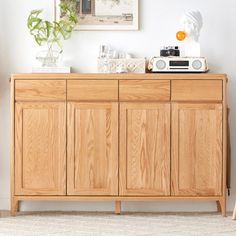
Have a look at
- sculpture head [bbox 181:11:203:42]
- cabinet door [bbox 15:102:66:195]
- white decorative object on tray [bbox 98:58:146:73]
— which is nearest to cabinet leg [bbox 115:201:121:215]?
cabinet door [bbox 15:102:66:195]

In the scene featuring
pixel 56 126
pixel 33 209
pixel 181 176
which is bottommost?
pixel 33 209

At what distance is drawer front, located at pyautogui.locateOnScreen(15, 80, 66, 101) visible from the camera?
402 cm

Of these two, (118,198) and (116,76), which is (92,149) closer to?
(118,198)

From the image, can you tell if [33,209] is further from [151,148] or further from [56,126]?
[151,148]

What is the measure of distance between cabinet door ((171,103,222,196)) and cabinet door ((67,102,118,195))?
0.41 metres

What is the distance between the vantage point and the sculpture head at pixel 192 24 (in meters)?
4.18

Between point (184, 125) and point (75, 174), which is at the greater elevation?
point (184, 125)

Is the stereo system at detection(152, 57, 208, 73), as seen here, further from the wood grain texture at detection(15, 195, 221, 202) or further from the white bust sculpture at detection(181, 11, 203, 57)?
the wood grain texture at detection(15, 195, 221, 202)

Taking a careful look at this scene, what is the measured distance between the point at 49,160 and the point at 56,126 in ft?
0.76

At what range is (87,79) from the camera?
158 inches

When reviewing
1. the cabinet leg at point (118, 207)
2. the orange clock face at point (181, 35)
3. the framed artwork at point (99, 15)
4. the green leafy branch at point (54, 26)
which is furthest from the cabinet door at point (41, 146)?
the orange clock face at point (181, 35)

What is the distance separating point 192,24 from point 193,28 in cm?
3

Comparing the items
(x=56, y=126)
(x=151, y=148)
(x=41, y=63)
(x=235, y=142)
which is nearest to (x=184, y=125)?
(x=151, y=148)

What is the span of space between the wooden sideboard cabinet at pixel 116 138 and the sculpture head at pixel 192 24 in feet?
1.31
